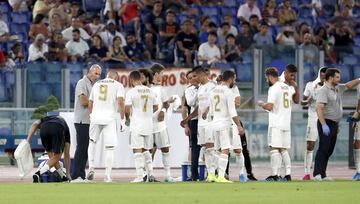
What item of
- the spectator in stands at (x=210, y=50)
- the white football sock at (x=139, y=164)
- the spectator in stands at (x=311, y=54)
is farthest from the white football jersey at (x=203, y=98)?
the spectator in stands at (x=210, y=50)

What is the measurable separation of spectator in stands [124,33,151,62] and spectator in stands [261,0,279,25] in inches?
173

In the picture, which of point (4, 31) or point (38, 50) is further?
point (4, 31)

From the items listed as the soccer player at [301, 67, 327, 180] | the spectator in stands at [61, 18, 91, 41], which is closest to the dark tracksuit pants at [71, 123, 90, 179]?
the soccer player at [301, 67, 327, 180]

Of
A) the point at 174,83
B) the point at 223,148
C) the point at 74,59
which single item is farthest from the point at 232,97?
the point at 74,59

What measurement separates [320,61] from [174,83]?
3.50 metres

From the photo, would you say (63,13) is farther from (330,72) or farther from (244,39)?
(330,72)

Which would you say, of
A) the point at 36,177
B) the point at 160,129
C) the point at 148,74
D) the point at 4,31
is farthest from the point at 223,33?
the point at 36,177

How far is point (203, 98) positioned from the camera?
90.1 feet

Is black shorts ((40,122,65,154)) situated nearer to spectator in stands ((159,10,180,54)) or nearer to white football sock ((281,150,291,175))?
white football sock ((281,150,291,175))

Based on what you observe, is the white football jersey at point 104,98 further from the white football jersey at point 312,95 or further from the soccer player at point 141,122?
the white football jersey at point 312,95

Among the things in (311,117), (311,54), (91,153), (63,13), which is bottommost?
(91,153)

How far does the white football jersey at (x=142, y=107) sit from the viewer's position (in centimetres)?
2731

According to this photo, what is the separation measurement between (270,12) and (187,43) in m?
4.18

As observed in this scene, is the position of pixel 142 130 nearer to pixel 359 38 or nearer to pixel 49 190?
pixel 49 190
